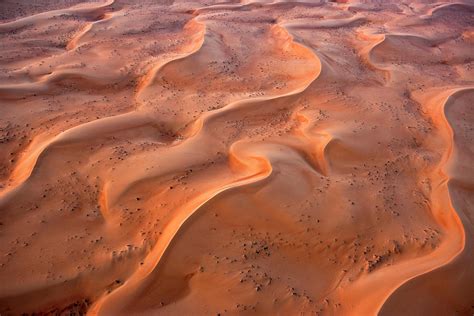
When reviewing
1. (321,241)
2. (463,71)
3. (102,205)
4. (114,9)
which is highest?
(114,9)

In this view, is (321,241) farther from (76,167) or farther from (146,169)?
(76,167)

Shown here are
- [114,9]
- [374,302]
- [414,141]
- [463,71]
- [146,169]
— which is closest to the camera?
[374,302]

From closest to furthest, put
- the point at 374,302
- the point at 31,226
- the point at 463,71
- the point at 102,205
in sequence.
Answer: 1. the point at 374,302
2. the point at 31,226
3. the point at 102,205
4. the point at 463,71

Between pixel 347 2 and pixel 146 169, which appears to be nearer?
pixel 146 169

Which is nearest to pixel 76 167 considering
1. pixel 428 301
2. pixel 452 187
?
pixel 428 301

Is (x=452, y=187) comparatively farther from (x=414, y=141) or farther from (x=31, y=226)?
(x=31, y=226)

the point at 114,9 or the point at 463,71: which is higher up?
the point at 114,9
